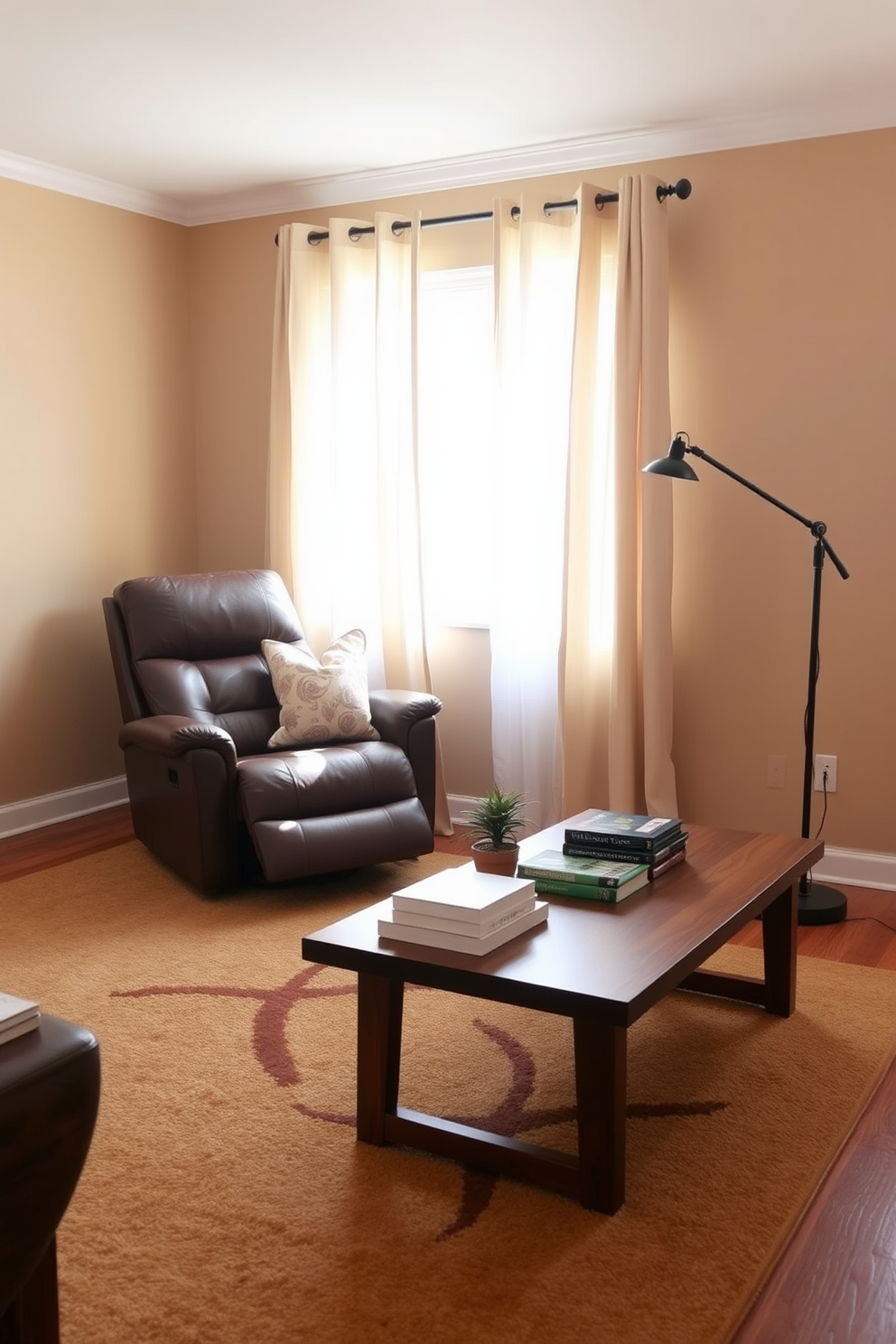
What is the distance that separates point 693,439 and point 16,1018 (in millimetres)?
3315

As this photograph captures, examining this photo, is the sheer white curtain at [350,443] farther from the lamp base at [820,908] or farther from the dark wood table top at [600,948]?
the dark wood table top at [600,948]

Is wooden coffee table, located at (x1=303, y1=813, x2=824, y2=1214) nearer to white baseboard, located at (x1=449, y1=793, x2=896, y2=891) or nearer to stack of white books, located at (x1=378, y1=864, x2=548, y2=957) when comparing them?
stack of white books, located at (x1=378, y1=864, x2=548, y2=957)

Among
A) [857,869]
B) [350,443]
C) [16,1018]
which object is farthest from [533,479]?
[16,1018]

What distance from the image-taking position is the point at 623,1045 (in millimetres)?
2129

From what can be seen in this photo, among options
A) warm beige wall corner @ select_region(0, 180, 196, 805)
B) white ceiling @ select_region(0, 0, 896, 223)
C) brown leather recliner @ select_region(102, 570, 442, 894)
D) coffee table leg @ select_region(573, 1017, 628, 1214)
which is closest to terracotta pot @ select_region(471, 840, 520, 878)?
coffee table leg @ select_region(573, 1017, 628, 1214)

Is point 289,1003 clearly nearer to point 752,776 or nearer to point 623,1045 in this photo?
point 623,1045

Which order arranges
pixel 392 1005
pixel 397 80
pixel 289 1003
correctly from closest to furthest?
pixel 392 1005 < pixel 289 1003 < pixel 397 80

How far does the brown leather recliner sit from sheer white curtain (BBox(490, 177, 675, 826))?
503 millimetres

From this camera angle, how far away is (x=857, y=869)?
4.12 m

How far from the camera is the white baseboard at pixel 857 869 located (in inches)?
161

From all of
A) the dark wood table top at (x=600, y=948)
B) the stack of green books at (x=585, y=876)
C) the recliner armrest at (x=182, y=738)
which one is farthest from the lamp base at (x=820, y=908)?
the recliner armrest at (x=182, y=738)

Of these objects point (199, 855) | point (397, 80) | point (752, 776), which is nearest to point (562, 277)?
point (397, 80)

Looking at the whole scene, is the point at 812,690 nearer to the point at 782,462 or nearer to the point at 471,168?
the point at 782,462

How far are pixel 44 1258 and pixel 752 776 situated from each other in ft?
10.4
